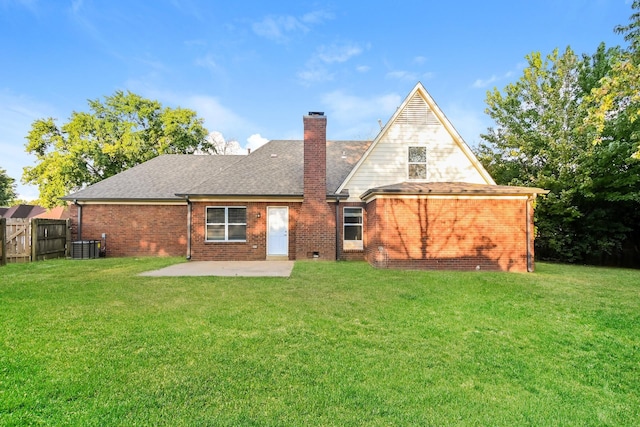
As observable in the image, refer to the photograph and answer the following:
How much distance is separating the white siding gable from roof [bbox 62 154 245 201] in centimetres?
894

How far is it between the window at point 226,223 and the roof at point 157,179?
227cm

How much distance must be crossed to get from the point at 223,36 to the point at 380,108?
587 inches

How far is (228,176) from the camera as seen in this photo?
1467 cm

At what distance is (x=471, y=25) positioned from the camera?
1355cm

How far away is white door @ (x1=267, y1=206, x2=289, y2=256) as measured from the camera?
1377cm

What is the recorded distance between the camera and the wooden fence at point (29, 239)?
11688 mm

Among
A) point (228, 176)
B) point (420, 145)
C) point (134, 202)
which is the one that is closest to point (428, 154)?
point (420, 145)

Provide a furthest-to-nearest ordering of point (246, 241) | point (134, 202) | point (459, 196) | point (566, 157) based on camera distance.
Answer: point (566, 157)
point (134, 202)
point (246, 241)
point (459, 196)

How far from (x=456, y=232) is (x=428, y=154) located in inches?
152

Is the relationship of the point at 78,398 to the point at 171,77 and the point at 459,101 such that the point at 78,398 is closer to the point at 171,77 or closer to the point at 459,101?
the point at 171,77

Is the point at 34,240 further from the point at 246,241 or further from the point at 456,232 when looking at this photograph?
the point at 456,232

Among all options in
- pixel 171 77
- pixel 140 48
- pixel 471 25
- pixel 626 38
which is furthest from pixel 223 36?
pixel 626 38

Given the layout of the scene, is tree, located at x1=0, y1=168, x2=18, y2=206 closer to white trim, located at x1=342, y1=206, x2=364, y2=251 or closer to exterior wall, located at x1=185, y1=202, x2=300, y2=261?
exterior wall, located at x1=185, y1=202, x2=300, y2=261

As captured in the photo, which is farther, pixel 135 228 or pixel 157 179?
pixel 157 179
